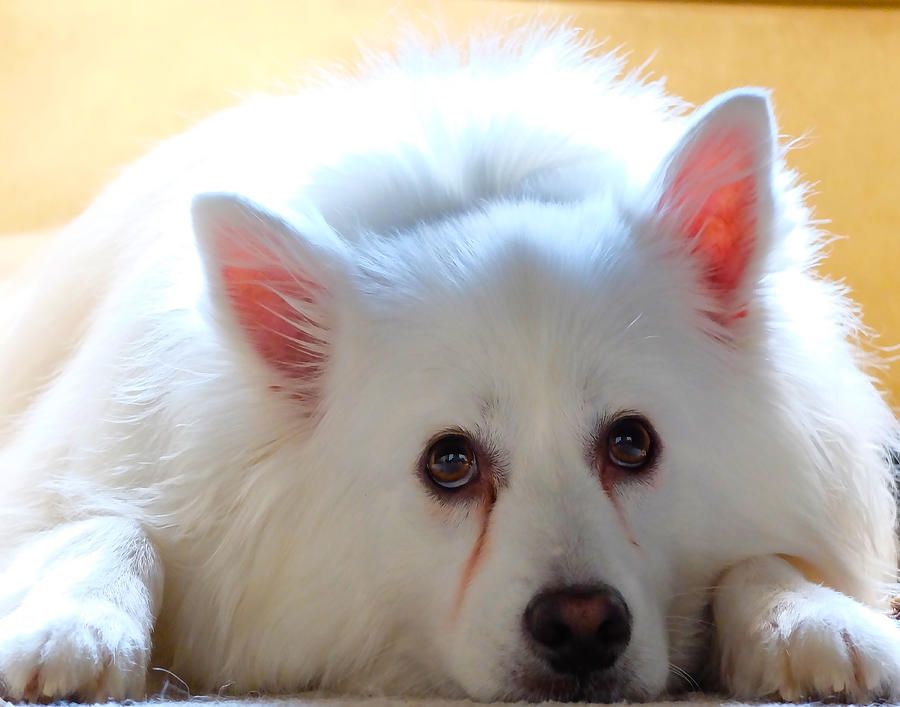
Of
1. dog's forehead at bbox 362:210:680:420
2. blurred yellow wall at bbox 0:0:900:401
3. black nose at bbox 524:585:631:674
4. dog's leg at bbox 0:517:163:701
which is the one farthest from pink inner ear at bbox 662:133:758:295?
blurred yellow wall at bbox 0:0:900:401

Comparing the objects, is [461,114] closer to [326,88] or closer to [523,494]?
[326,88]

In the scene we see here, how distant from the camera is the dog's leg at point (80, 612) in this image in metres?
1.33

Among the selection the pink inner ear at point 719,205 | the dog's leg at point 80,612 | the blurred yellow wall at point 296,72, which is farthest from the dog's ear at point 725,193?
the blurred yellow wall at point 296,72

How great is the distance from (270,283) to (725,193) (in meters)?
0.72

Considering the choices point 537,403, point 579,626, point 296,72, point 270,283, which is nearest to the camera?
point 579,626

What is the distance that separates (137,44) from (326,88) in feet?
4.63

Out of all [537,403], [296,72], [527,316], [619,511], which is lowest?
[619,511]

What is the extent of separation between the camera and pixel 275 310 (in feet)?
5.53

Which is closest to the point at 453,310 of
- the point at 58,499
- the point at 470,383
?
the point at 470,383

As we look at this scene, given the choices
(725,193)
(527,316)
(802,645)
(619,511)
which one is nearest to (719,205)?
(725,193)

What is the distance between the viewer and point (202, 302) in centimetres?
165

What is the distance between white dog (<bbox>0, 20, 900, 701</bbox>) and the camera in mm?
1406

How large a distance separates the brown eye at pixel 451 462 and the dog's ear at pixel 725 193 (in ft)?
1.58

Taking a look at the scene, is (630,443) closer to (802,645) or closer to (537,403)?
(537,403)
